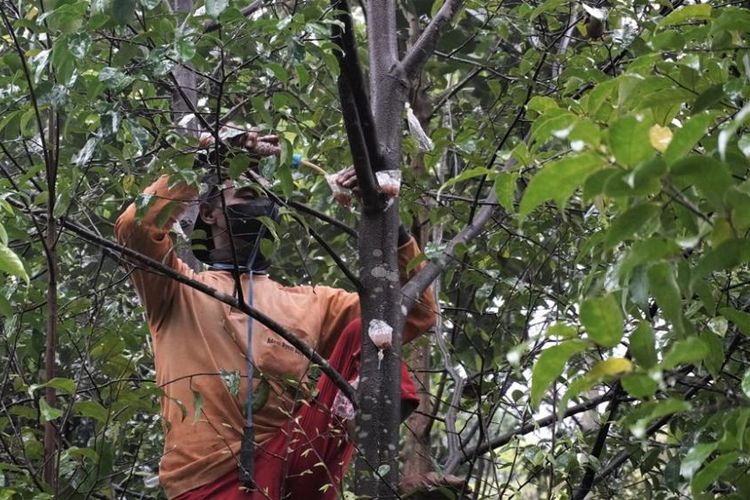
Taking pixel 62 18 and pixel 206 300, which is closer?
pixel 62 18

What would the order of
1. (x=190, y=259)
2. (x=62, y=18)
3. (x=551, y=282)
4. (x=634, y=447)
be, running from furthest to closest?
(x=551, y=282) < (x=190, y=259) < (x=634, y=447) < (x=62, y=18)

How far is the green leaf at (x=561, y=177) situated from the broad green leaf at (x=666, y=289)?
0.14 meters

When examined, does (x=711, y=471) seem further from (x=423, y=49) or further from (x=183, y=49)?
(x=423, y=49)

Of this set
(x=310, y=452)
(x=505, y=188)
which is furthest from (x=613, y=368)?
(x=310, y=452)

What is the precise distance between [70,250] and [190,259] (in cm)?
109

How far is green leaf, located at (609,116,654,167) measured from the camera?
112cm

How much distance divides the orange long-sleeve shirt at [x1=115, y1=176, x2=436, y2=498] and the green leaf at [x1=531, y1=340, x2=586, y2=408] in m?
1.41

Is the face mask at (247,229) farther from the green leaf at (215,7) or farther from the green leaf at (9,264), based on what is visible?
the green leaf at (9,264)

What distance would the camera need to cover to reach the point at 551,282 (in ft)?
12.5

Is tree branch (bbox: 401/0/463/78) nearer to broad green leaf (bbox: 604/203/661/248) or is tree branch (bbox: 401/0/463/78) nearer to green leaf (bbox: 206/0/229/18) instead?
green leaf (bbox: 206/0/229/18)

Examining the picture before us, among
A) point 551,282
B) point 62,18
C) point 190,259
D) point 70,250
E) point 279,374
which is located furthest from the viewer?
point 70,250

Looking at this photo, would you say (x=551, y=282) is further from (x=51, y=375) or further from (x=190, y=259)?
(x=51, y=375)

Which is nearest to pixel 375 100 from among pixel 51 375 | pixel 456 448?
pixel 456 448

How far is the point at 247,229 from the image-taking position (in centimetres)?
307
